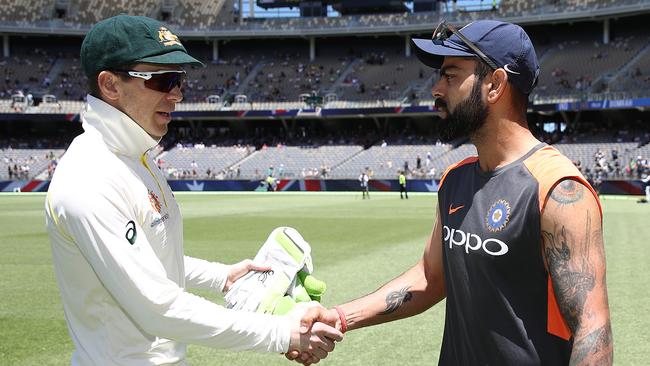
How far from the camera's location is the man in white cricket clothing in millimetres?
2736

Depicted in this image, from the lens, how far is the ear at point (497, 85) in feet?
9.62

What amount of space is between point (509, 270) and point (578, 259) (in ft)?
0.94

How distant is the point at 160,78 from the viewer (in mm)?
3213

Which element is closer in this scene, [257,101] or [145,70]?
[145,70]

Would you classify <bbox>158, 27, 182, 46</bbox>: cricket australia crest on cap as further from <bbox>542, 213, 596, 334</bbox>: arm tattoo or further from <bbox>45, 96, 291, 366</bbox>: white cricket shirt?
<bbox>542, 213, 596, 334</bbox>: arm tattoo

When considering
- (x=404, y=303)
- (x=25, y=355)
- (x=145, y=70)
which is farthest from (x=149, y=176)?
(x=25, y=355)

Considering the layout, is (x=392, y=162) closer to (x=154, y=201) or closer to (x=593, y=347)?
(x=154, y=201)

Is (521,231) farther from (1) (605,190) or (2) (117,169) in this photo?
(1) (605,190)

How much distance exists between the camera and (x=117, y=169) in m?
2.92

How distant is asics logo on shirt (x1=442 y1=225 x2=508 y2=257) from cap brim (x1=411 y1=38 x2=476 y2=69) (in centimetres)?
77

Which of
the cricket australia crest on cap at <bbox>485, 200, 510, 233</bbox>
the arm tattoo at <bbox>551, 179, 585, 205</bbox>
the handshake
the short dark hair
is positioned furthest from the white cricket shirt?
the short dark hair

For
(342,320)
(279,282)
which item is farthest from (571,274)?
(279,282)

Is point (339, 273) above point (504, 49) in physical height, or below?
below

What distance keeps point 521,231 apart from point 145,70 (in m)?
1.83
